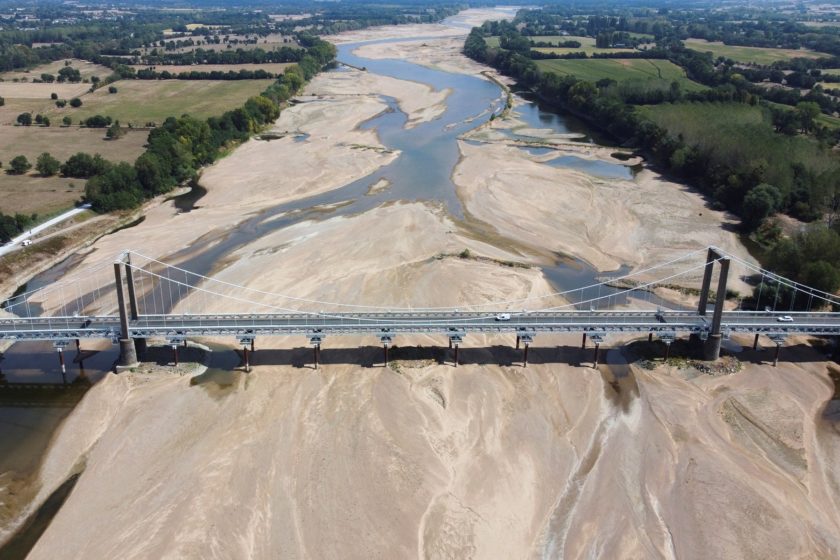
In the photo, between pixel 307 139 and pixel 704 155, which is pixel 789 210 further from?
pixel 307 139

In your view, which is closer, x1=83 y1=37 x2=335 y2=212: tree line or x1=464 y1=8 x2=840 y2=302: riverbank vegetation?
x1=464 y1=8 x2=840 y2=302: riverbank vegetation

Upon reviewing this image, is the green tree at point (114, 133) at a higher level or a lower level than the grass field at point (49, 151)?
higher

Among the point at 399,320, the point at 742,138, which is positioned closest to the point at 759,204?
the point at 742,138

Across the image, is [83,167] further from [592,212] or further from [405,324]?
[592,212]

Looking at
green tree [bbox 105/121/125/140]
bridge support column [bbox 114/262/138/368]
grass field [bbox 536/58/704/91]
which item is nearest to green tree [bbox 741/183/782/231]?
bridge support column [bbox 114/262/138/368]

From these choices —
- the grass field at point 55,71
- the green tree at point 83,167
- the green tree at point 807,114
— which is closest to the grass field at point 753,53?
the green tree at point 807,114

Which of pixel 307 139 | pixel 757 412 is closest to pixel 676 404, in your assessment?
pixel 757 412

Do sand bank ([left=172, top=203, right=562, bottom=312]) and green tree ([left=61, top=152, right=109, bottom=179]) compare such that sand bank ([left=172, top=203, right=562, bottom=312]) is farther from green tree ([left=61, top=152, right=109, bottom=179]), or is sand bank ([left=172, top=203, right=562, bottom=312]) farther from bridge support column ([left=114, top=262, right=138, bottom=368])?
green tree ([left=61, top=152, right=109, bottom=179])

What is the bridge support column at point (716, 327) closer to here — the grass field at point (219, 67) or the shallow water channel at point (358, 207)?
the shallow water channel at point (358, 207)
